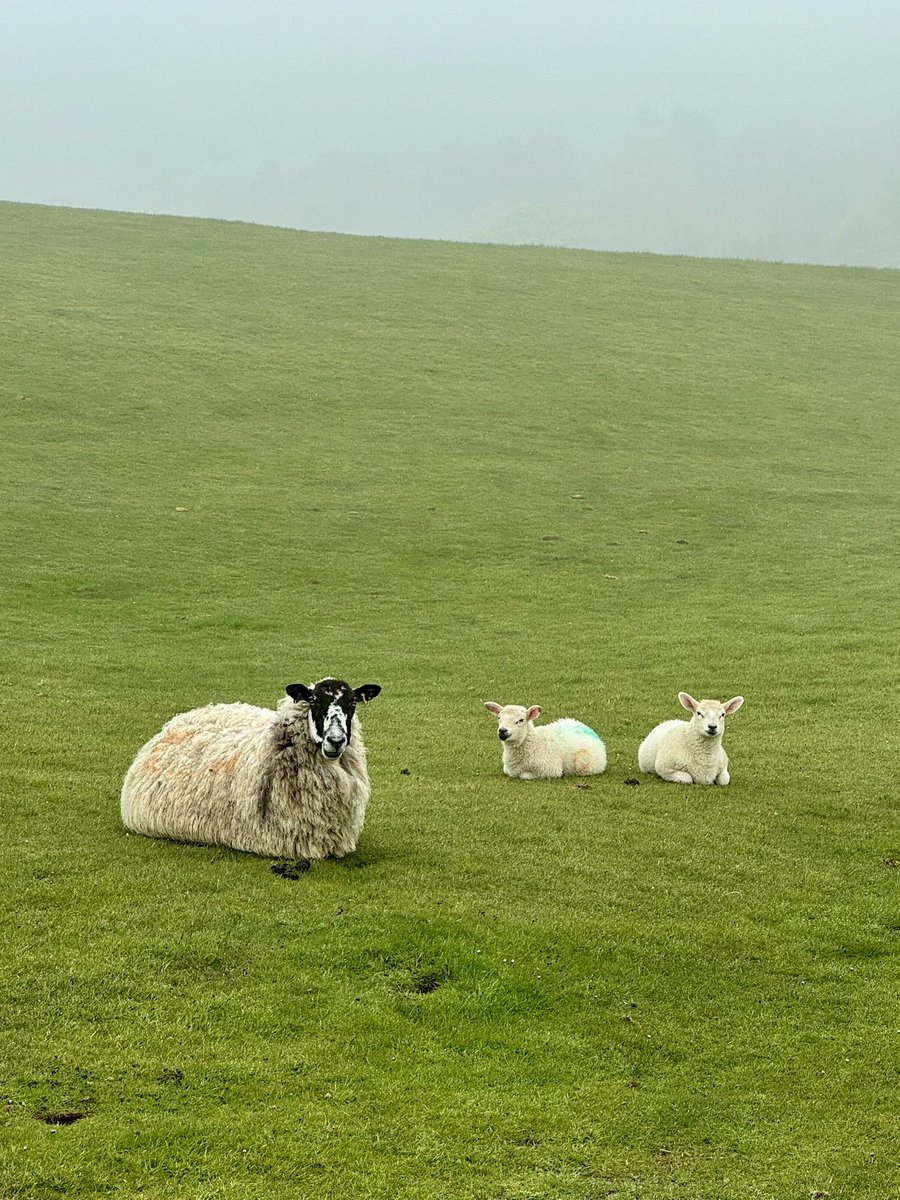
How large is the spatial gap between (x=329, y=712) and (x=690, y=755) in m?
3.86

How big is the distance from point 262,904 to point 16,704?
6.09 meters

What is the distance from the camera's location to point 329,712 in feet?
26.7

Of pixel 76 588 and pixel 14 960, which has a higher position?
pixel 76 588

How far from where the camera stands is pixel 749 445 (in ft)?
94.4

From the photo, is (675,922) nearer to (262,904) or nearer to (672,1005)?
(672,1005)

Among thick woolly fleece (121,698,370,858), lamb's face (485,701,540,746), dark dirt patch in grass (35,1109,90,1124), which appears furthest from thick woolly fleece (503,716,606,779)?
dark dirt patch in grass (35,1109,90,1124)

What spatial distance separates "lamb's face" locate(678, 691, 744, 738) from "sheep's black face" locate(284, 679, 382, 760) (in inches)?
135

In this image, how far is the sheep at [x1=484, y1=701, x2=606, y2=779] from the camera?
10750mm

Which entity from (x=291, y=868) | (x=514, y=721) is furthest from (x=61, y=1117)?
(x=514, y=721)

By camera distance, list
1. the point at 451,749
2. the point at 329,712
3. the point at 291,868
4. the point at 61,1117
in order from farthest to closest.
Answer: the point at 451,749, the point at 329,712, the point at 291,868, the point at 61,1117

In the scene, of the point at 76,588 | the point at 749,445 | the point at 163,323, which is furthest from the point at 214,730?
the point at 163,323

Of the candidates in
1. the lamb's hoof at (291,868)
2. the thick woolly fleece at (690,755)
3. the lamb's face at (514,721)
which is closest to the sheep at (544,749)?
the lamb's face at (514,721)

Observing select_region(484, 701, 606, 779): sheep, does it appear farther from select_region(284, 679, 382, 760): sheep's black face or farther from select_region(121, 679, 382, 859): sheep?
select_region(284, 679, 382, 760): sheep's black face

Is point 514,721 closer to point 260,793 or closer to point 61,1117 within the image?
A: point 260,793
